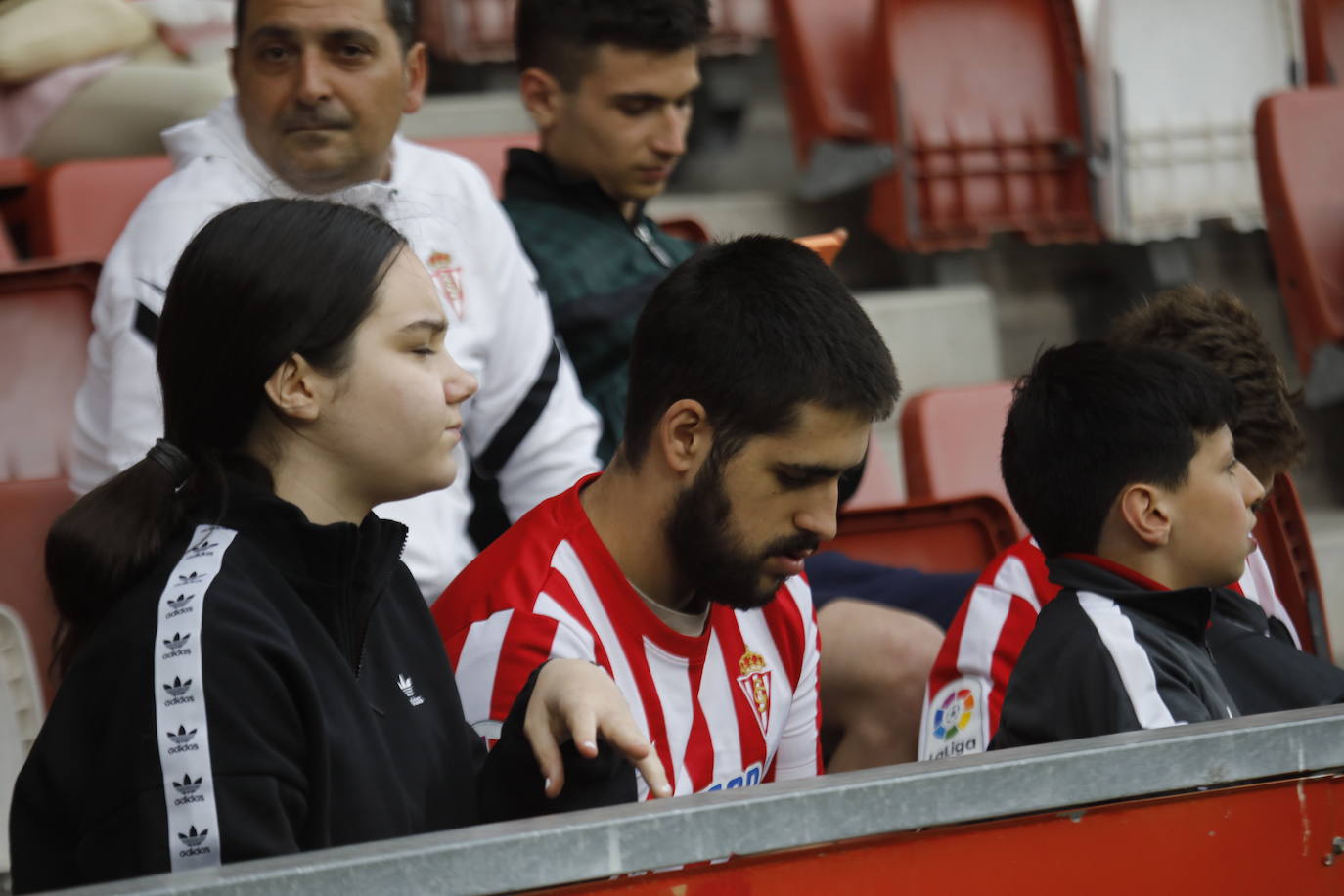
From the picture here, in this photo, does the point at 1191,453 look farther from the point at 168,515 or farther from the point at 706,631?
the point at 168,515

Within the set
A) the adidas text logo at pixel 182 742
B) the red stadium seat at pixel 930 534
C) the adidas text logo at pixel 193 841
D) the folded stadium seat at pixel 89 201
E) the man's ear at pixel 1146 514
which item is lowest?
the red stadium seat at pixel 930 534

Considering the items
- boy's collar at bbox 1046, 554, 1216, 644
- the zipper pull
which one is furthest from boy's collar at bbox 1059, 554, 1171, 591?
the zipper pull

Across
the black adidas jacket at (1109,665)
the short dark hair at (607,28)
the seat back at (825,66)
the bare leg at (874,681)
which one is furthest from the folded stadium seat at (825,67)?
the black adidas jacket at (1109,665)

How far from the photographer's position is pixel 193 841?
3.74ft

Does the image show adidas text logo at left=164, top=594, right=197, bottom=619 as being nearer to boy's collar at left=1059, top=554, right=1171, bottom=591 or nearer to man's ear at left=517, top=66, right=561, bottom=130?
boy's collar at left=1059, top=554, right=1171, bottom=591

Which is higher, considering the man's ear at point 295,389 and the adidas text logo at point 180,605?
the man's ear at point 295,389

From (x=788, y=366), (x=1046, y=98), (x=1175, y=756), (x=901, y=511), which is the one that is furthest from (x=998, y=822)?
(x=1046, y=98)

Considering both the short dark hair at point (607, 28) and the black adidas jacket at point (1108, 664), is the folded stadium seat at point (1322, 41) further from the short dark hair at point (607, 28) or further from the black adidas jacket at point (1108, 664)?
the black adidas jacket at point (1108, 664)

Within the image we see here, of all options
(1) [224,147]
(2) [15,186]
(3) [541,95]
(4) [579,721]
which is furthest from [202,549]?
(2) [15,186]

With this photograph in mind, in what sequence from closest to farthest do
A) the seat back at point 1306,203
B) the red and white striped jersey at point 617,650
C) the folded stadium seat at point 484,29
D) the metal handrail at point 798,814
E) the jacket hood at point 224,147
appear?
the metal handrail at point 798,814 < the red and white striped jersey at point 617,650 < the jacket hood at point 224,147 < the seat back at point 1306,203 < the folded stadium seat at point 484,29

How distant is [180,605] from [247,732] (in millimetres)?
111

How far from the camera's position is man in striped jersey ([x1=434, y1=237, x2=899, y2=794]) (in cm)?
162

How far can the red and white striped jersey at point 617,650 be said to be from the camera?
5.19 ft

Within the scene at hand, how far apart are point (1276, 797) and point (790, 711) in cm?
78
